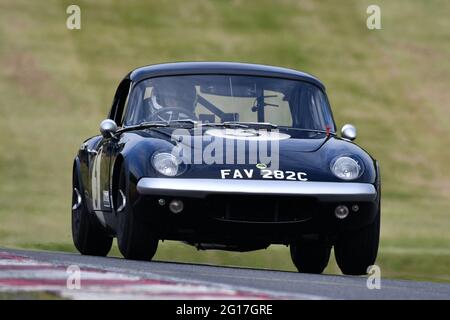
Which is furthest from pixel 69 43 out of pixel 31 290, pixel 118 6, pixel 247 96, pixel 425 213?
pixel 31 290

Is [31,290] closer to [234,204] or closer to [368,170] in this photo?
[234,204]

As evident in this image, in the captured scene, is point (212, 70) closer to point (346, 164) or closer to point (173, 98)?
point (173, 98)

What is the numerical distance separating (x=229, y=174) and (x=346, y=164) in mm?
890

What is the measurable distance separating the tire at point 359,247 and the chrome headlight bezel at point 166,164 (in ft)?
4.48

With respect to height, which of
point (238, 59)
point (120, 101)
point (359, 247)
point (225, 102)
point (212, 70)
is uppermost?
point (212, 70)

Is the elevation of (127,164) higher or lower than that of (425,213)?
Answer: higher

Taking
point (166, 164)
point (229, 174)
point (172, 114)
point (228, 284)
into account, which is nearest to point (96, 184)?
point (172, 114)

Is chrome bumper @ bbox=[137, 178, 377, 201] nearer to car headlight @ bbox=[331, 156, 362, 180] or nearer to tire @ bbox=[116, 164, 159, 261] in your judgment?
car headlight @ bbox=[331, 156, 362, 180]

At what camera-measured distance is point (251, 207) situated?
895 centimetres

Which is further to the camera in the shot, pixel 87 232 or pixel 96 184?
pixel 87 232

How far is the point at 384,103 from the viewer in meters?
→ 38.9

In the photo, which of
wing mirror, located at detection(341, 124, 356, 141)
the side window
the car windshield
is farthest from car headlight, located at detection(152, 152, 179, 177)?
the side window

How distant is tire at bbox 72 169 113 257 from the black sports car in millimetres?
640
